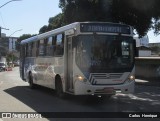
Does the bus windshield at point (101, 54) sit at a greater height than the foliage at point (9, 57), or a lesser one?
lesser

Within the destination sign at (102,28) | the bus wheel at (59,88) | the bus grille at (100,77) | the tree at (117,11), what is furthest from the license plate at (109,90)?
the tree at (117,11)

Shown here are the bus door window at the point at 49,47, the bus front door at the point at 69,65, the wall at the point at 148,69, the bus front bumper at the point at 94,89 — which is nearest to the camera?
the bus front bumper at the point at 94,89

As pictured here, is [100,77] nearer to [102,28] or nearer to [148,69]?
Result: [102,28]

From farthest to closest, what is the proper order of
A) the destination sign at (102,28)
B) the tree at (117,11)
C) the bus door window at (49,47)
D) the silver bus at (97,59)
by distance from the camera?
the tree at (117,11), the bus door window at (49,47), the destination sign at (102,28), the silver bus at (97,59)

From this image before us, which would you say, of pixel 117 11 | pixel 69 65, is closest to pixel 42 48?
pixel 69 65

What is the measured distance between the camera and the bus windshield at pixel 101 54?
14430 mm

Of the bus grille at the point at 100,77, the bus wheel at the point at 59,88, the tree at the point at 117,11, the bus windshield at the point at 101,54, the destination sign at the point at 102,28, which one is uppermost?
the tree at the point at 117,11

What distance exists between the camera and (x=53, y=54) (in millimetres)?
17625

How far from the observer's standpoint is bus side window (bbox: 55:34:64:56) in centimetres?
1634

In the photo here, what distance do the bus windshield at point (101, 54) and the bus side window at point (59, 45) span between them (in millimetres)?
1645

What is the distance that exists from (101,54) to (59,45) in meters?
2.82

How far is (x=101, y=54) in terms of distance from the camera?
1454 cm

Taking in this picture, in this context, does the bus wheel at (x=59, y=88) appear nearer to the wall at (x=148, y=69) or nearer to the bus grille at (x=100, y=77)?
the bus grille at (x=100, y=77)

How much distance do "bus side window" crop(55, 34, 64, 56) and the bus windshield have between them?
1645mm
